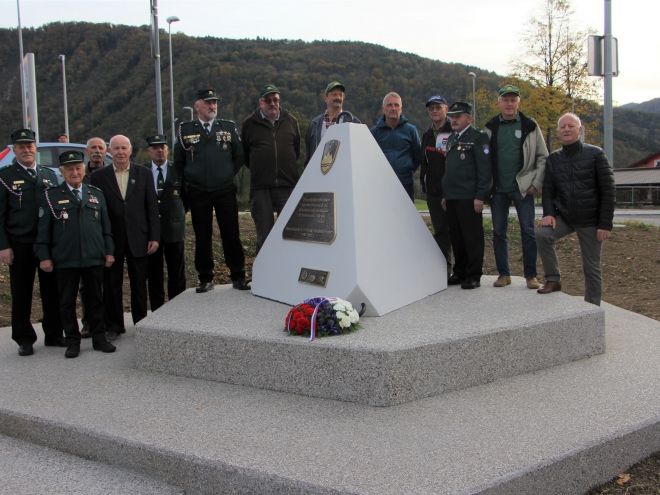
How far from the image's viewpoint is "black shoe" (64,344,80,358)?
4.39 metres

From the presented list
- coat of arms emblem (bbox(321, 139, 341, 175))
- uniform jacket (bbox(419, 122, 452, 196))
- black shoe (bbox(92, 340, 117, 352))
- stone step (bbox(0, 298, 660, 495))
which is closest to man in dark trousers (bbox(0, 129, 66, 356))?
black shoe (bbox(92, 340, 117, 352))

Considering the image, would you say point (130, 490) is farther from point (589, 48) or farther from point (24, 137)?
point (589, 48)

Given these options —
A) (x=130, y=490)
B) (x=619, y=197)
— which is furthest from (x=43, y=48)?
(x=130, y=490)

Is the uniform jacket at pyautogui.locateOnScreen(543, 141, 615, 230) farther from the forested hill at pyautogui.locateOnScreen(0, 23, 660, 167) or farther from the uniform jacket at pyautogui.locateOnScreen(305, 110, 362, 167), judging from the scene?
the forested hill at pyautogui.locateOnScreen(0, 23, 660, 167)

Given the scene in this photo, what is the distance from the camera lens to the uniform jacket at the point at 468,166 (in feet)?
15.7

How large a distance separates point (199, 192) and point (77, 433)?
2587mm

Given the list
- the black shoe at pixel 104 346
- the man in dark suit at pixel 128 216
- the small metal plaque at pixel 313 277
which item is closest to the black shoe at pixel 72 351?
the black shoe at pixel 104 346

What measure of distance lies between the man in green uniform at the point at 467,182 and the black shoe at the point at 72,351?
3274mm

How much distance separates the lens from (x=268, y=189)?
5.39m

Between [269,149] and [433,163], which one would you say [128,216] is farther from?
[433,163]

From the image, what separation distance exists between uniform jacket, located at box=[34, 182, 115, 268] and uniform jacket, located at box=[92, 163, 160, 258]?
1.12 feet

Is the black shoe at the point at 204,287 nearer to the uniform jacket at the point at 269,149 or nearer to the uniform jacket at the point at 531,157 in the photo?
the uniform jacket at the point at 269,149

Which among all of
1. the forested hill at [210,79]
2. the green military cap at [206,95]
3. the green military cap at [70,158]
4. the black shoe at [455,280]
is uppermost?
the forested hill at [210,79]

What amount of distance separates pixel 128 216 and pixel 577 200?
373 cm
